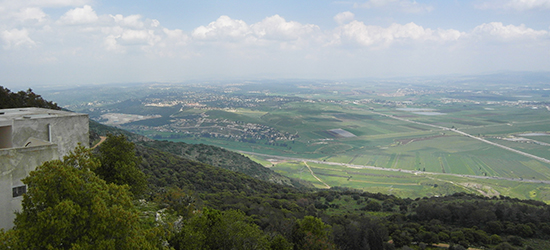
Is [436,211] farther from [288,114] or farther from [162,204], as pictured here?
[288,114]

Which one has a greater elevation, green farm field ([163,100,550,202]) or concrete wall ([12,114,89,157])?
concrete wall ([12,114,89,157])

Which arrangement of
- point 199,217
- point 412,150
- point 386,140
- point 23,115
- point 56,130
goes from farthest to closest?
point 386,140
point 412,150
point 23,115
point 56,130
point 199,217

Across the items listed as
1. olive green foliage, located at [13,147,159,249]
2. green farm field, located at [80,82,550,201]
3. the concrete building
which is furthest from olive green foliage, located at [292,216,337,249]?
green farm field, located at [80,82,550,201]

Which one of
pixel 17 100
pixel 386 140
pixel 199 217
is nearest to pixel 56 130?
pixel 199 217

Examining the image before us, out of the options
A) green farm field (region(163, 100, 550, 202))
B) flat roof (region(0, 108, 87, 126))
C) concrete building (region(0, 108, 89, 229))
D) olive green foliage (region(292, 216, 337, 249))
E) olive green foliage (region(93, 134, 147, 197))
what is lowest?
green farm field (region(163, 100, 550, 202))

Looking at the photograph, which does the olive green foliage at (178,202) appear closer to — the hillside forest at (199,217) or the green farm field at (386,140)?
the hillside forest at (199,217)

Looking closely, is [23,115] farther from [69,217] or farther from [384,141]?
[384,141]

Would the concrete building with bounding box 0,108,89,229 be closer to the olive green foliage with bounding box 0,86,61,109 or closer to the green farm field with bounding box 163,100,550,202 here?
the olive green foliage with bounding box 0,86,61,109
